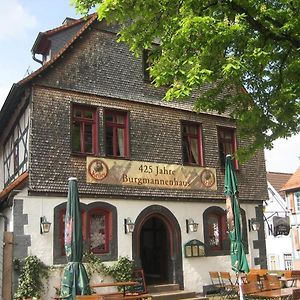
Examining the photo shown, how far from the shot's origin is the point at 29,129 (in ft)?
44.9

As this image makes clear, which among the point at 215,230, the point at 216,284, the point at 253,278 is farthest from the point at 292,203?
the point at 253,278

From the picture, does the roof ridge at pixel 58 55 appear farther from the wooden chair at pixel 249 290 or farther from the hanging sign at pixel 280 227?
the hanging sign at pixel 280 227

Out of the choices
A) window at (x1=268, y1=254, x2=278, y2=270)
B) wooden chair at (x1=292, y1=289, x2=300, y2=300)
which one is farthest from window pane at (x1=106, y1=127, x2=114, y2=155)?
window at (x1=268, y1=254, x2=278, y2=270)

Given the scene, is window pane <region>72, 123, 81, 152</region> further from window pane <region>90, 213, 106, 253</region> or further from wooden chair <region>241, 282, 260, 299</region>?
wooden chair <region>241, 282, 260, 299</region>

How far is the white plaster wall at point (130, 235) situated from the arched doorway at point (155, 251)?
2.29 feet

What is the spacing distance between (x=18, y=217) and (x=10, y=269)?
137 cm

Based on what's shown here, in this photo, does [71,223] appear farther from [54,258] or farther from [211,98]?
[211,98]

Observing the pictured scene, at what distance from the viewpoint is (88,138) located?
14.6 m

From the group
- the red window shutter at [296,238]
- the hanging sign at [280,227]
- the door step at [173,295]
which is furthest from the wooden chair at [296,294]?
the red window shutter at [296,238]

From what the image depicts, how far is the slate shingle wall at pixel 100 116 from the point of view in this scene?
13.7 meters

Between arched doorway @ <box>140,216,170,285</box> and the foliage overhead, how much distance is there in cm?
685

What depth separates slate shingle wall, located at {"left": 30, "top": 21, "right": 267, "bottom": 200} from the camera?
13711mm

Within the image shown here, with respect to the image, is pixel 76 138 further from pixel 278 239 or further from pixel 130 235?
pixel 278 239

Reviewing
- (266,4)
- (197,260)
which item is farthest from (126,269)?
(266,4)
